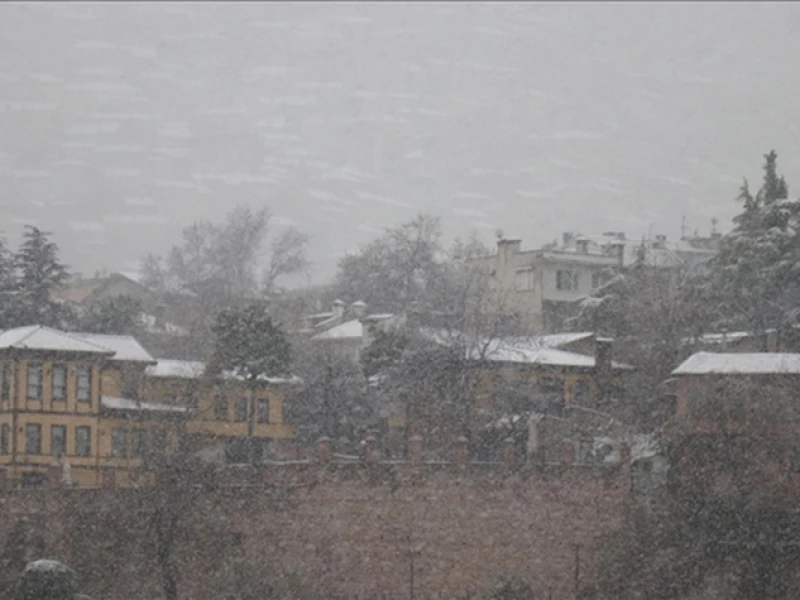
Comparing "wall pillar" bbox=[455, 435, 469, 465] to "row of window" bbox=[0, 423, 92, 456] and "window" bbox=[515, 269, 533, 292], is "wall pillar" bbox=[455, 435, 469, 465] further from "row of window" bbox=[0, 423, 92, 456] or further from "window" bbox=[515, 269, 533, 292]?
"window" bbox=[515, 269, 533, 292]

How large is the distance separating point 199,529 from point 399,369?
7.51 m

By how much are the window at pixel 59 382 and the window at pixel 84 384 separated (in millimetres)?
286

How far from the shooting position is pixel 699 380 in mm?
31266

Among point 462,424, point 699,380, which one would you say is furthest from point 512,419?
point 699,380

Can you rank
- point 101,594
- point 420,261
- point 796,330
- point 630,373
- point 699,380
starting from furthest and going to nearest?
→ point 420,261 < point 630,373 < point 796,330 < point 699,380 < point 101,594

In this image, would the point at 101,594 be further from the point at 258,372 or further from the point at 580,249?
the point at 580,249

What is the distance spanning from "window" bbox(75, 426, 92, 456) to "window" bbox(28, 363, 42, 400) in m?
0.91

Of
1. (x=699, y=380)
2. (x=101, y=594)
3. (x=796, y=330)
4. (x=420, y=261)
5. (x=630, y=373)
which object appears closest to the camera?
(x=101, y=594)

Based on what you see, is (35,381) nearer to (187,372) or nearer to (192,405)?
(192,405)

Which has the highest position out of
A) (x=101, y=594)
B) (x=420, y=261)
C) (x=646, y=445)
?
(x=420, y=261)

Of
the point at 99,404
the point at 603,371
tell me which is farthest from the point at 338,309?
the point at 99,404

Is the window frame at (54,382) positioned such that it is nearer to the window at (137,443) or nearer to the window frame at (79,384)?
the window frame at (79,384)

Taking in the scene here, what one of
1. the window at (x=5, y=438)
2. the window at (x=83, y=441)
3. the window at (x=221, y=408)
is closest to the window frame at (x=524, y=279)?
the window at (x=221, y=408)

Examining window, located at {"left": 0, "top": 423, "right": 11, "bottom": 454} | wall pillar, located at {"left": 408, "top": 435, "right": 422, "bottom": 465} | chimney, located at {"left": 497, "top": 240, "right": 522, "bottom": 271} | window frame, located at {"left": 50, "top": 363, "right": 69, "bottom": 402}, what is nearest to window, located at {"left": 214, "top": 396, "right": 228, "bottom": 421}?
window frame, located at {"left": 50, "top": 363, "right": 69, "bottom": 402}
